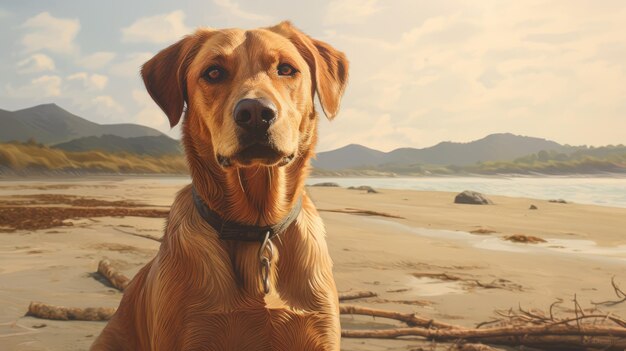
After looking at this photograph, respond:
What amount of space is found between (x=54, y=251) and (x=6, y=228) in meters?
3.09

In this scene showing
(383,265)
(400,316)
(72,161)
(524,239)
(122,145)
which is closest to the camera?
(400,316)

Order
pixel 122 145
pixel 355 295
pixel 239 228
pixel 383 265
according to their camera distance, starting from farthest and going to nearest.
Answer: pixel 122 145 → pixel 383 265 → pixel 355 295 → pixel 239 228

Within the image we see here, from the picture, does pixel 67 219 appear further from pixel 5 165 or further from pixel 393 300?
pixel 5 165

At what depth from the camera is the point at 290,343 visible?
2.91m

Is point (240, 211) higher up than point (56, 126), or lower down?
lower down

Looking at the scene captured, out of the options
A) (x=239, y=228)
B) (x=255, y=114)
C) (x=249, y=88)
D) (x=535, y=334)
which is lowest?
(x=535, y=334)

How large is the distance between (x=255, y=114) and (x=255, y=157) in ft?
0.86

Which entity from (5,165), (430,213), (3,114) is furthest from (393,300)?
(3,114)

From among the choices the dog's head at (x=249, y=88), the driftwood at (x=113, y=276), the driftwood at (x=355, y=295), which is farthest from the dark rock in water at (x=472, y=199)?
the dog's head at (x=249, y=88)

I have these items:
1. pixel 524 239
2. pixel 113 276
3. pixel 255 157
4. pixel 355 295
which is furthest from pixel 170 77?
pixel 524 239

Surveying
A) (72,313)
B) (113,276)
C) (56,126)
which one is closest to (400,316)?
(72,313)

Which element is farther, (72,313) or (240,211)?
(72,313)

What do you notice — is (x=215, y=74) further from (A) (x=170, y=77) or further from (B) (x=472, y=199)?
(B) (x=472, y=199)

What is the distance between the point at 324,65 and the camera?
359 cm
